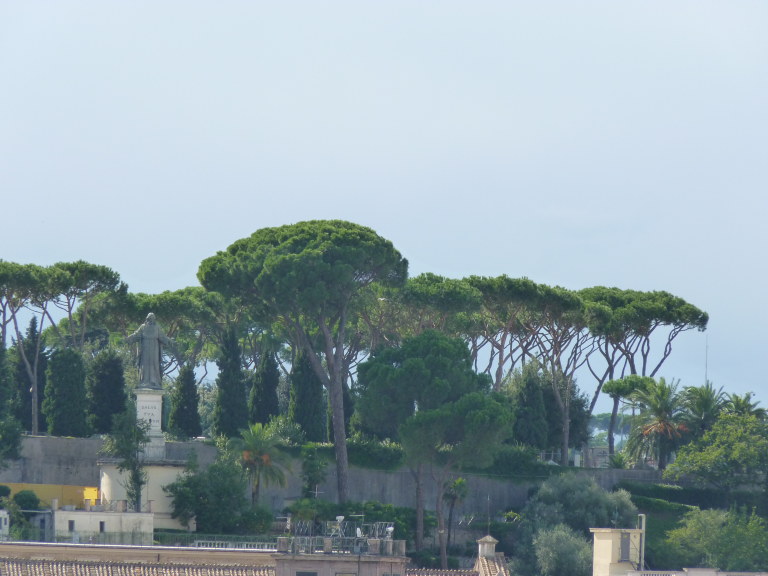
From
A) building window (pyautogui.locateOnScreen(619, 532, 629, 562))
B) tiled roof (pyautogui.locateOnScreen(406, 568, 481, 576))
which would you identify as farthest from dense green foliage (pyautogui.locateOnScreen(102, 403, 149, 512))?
building window (pyautogui.locateOnScreen(619, 532, 629, 562))

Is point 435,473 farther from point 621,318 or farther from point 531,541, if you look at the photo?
point 621,318

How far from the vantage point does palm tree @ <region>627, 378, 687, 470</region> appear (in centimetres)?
9425

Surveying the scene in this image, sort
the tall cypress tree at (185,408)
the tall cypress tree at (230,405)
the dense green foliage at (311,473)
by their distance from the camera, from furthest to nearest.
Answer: the tall cypress tree at (185,408)
the tall cypress tree at (230,405)
the dense green foliage at (311,473)

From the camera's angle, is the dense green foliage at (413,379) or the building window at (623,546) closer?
the building window at (623,546)

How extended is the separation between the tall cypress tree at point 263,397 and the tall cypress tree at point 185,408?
2.91m

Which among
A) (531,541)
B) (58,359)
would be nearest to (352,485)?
(531,541)

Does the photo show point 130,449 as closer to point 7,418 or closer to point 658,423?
point 7,418

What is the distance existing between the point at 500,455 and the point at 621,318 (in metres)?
15.8

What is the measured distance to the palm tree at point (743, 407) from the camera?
93.8 meters

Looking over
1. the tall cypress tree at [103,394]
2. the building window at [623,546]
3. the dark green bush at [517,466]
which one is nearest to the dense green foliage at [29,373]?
the tall cypress tree at [103,394]

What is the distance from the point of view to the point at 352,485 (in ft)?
293

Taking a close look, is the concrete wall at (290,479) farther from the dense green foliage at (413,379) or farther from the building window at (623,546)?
the building window at (623,546)

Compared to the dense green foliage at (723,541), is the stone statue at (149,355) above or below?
above

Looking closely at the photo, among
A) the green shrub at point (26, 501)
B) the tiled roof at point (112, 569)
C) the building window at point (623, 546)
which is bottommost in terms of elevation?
the tiled roof at point (112, 569)
